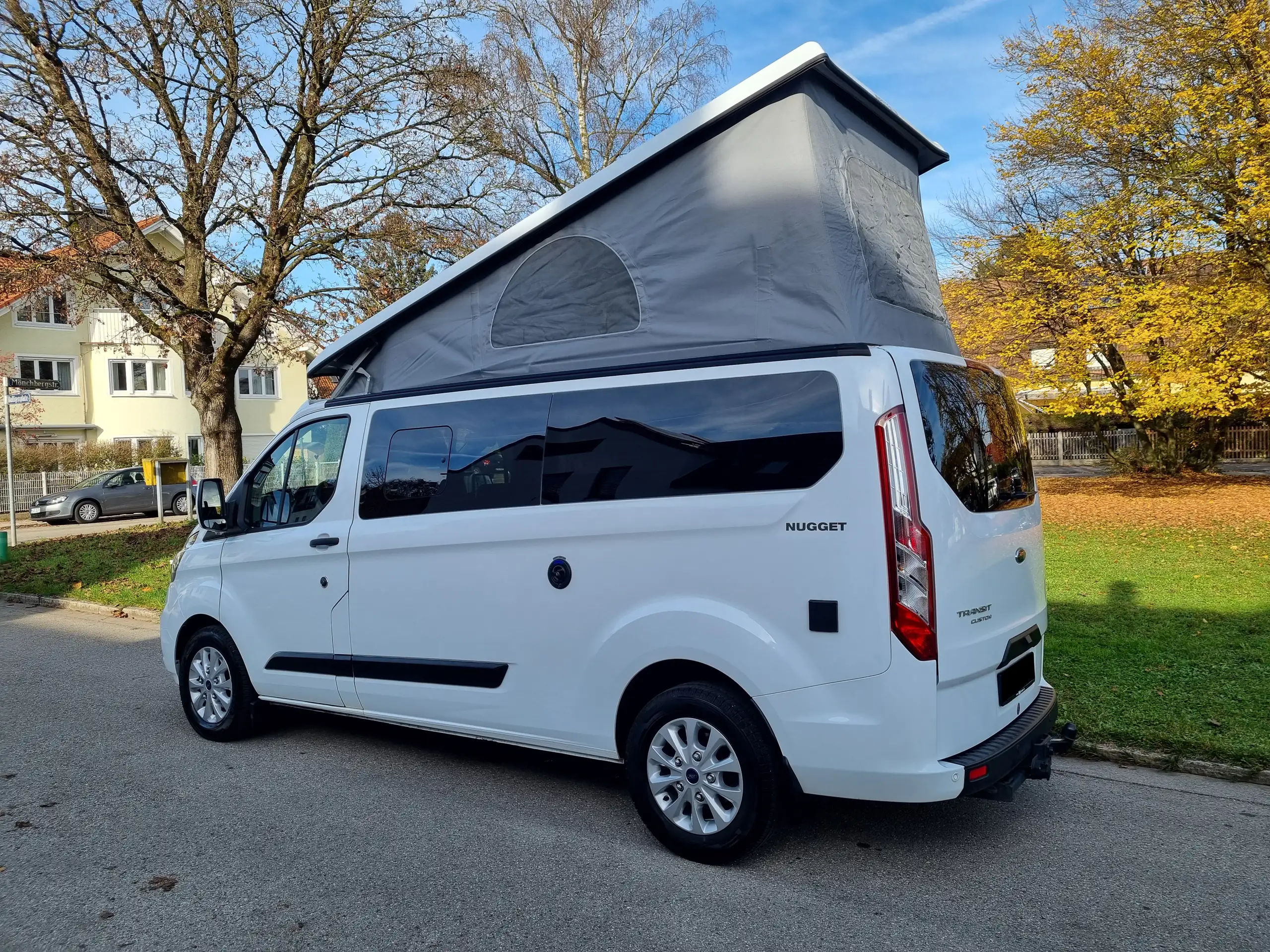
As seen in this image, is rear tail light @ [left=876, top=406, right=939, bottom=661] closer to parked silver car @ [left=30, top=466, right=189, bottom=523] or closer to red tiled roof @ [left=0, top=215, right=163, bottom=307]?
red tiled roof @ [left=0, top=215, right=163, bottom=307]

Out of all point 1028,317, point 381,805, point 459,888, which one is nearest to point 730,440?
point 459,888

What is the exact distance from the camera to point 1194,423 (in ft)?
74.5

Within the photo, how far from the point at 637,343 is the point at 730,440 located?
87 centimetres

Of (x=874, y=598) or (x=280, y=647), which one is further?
(x=280, y=647)

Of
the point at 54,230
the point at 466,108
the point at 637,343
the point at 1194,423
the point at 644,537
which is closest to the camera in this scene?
the point at 644,537

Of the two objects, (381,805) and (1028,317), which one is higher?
(1028,317)

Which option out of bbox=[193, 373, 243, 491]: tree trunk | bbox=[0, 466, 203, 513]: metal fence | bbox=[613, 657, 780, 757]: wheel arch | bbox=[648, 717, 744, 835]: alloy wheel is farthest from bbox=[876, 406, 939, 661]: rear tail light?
bbox=[0, 466, 203, 513]: metal fence

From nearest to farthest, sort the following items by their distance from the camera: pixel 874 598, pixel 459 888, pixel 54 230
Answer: pixel 874 598
pixel 459 888
pixel 54 230

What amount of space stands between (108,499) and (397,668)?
88.9 ft

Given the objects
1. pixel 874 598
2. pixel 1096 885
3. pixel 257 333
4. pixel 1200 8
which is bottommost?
Answer: pixel 1096 885

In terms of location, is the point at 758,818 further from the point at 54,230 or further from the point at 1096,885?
the point at 54,230

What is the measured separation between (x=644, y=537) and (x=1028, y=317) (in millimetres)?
16880

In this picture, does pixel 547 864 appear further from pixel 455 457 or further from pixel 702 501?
pixel 455 457

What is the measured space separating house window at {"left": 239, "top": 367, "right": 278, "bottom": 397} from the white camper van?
135 ft
